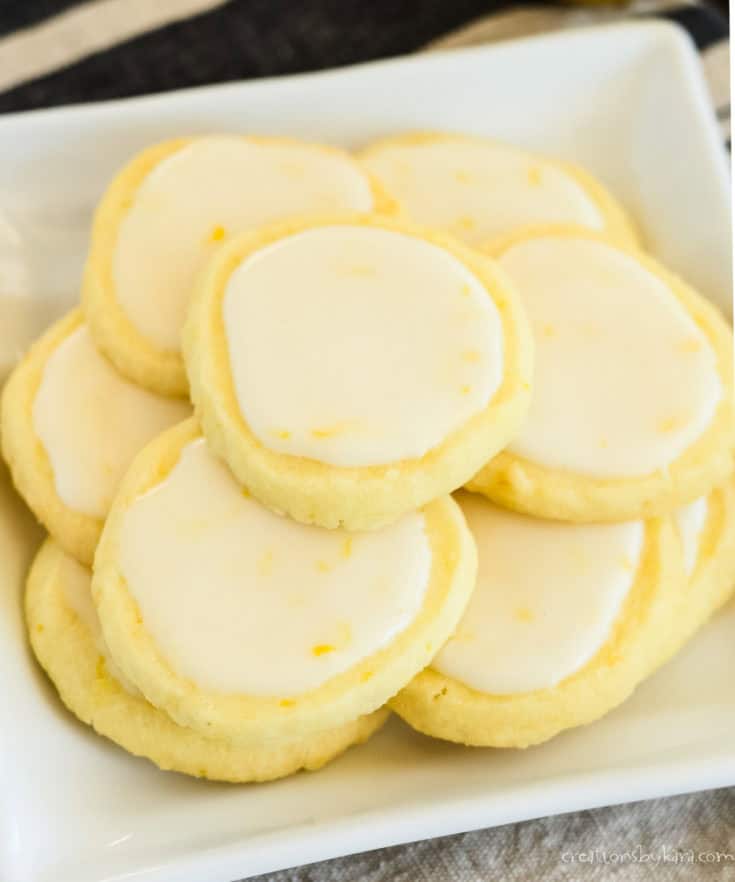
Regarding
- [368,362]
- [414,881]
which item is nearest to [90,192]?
[368,362]

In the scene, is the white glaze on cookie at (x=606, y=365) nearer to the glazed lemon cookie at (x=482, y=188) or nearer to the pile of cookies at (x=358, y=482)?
the pile of cookies at (x=358, y=482)

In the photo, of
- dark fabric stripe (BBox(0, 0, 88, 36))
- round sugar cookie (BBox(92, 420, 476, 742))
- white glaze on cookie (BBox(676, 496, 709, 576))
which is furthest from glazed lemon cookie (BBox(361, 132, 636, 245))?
dark fabric stripe (BBox(0, 0, 88, 36))

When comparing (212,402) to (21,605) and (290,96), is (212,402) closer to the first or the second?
(21,605)

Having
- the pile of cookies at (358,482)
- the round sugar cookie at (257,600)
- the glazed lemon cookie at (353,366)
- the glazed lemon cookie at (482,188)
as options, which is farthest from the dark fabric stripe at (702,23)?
the round sugar cookie at (257,600)

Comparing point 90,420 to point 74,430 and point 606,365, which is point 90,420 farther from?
point 606,365

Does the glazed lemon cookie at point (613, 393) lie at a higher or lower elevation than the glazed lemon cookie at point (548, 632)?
higher

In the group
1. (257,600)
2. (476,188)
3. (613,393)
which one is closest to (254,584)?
(257,600)
